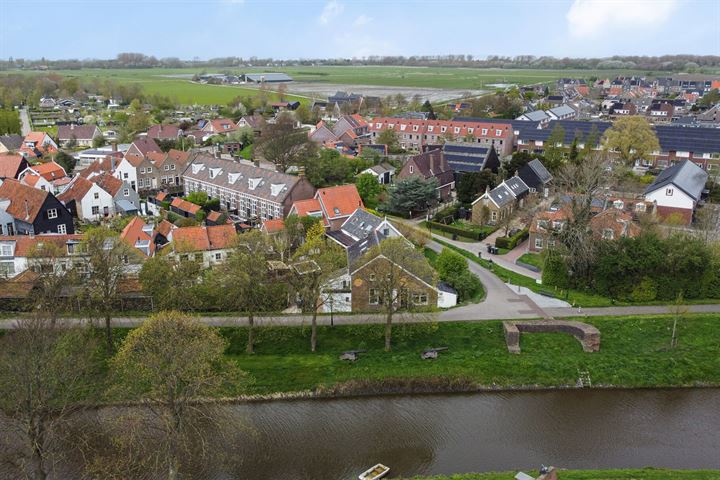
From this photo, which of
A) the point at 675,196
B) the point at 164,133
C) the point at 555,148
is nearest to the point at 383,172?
the point at 555,148

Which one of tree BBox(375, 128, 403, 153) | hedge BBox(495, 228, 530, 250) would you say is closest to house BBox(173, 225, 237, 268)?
hedge BBox(495, 228, 530, 250)

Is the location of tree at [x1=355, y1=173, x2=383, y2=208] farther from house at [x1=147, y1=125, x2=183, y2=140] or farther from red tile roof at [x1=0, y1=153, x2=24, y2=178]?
house at [x1=147, y1=125, x2=183, y2=140]

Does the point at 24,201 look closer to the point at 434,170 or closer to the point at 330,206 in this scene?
the point at 330,206

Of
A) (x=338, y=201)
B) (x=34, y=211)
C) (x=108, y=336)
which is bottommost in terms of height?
(x=108, y=336)

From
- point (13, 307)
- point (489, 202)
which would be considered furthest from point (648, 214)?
point (13, 307)

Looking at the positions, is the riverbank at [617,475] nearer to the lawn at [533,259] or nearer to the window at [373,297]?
the window at [373,297]

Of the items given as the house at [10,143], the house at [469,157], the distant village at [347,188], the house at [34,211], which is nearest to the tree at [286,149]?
the distant village at [347,188]
